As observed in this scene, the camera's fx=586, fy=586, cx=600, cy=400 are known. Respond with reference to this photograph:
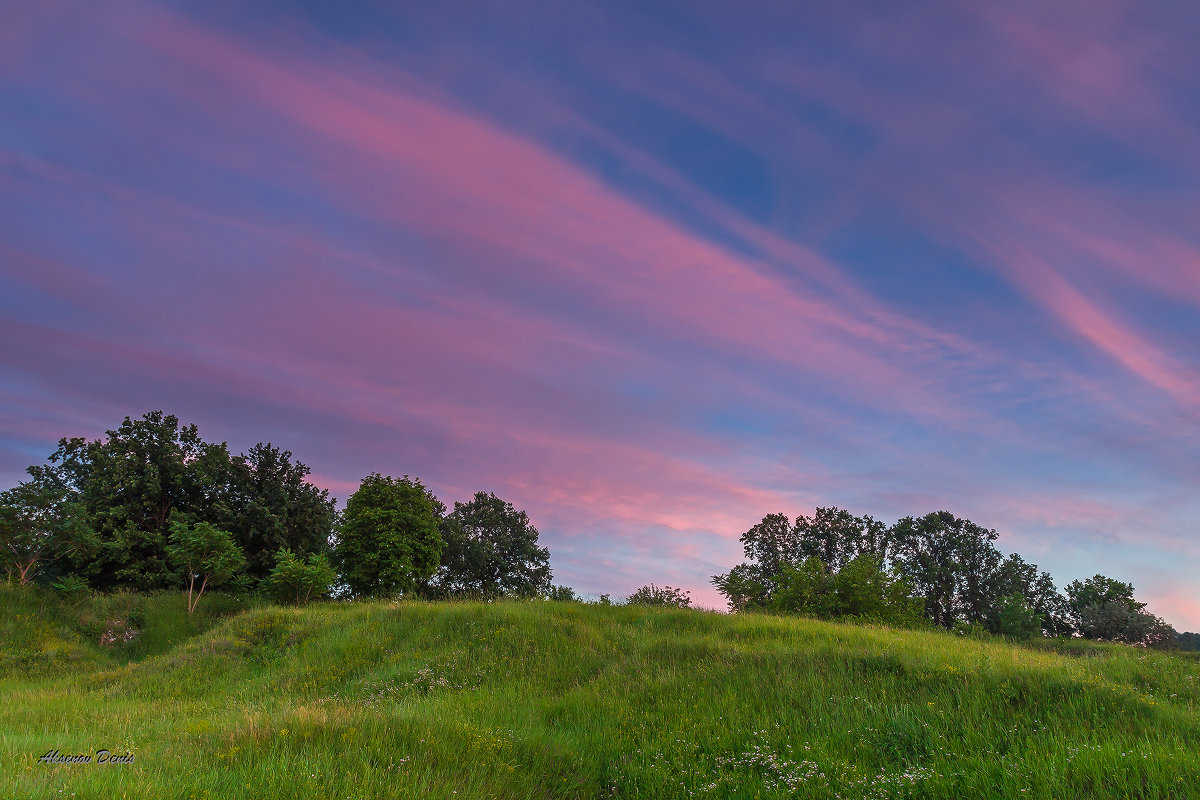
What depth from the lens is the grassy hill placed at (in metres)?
6.91

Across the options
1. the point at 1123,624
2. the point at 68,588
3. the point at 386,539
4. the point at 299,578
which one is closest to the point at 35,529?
the point at 68,588

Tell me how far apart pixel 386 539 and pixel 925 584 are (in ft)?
173

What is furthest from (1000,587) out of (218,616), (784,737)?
(218,616)

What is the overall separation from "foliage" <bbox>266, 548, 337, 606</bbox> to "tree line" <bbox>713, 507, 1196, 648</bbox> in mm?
31148

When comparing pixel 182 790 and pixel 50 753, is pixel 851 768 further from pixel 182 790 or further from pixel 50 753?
pixel 50 753

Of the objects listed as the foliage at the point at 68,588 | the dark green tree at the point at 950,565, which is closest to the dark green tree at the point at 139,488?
the foliage at the point at 68,588

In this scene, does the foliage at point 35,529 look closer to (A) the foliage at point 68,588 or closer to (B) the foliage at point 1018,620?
(A) the foliage at point 68,588

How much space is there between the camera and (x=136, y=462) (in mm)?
41344

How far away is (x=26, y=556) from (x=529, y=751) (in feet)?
119

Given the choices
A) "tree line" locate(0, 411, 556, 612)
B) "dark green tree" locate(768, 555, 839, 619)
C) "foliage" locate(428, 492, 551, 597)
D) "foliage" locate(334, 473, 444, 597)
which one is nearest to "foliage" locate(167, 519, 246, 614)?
"tree line" locate(0, 411, 556, 612)

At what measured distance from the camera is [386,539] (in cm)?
3756

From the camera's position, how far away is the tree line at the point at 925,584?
4419cm

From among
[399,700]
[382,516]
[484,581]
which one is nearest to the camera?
[399,700]

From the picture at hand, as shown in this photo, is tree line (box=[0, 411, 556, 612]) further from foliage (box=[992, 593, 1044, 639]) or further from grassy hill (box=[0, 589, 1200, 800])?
foliage (box=[992, 593, 1044, 639])
